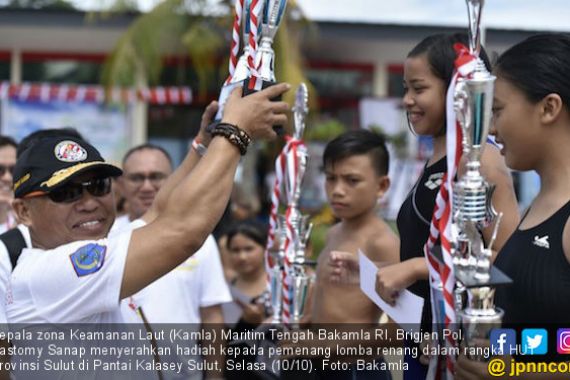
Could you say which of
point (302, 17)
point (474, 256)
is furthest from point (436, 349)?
point (302, 17)

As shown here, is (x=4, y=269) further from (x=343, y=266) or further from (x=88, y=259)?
(x=343, y=266)

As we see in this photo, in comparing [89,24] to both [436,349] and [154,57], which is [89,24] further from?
[436,349]

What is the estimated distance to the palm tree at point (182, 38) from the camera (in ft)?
39.6

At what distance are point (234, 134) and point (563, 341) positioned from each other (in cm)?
104

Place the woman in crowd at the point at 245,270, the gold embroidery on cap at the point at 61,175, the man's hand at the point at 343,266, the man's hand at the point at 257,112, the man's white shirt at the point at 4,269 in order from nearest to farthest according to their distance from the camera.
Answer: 1. the man's hand at the point at 257,112
2. the gold embroidery on cap at the point at 61,175
3. the man's white shirt at the point at 4,269
4. the man's hand at the point at 343,266
5. the woman in crowd at the point at 245,270

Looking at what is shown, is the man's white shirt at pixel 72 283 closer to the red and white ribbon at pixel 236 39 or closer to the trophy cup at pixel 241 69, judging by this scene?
the trophy cup at pixel 241 69

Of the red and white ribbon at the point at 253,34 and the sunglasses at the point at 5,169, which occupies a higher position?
the red and white ribbon at the point at 253,34

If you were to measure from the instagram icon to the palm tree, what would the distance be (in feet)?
33.1

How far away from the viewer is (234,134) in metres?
2.04

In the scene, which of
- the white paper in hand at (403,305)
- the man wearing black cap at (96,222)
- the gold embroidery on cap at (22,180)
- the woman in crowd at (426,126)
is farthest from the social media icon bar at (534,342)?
the gold embroidery on cap at (22,180)

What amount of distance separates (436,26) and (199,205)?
1315cm

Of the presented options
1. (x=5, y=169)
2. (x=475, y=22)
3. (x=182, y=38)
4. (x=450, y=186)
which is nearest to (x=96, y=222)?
(x=450, y=186)

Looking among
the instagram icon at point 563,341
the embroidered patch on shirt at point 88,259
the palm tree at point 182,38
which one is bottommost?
the instagram icon at point 563,341

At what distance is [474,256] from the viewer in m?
1.74
